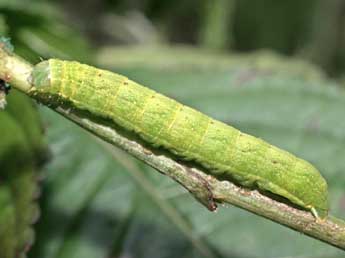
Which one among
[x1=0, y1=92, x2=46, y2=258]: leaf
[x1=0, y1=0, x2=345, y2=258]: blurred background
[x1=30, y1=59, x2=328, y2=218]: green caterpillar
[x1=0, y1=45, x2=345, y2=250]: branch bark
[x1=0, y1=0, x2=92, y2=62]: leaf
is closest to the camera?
[x1=0, y1=45, x2=345, y2=250]: branch bark

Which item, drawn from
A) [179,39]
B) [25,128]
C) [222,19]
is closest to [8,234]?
[25,128]

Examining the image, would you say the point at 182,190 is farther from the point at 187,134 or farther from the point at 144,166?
the point at 187,134

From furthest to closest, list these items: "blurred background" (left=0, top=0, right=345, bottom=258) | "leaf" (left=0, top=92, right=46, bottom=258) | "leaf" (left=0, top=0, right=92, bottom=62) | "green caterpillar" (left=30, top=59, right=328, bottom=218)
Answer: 1. "leaf" (left=0, top=0, right=92, bottom=62)
2. "blurred background" (left=0, top=0, right=345, bottom=258)
3. "leaf" (left=0, top=92, right=46, bottom=258)
4. "green caterpillar" (left=30, top=59, right=328, bottom=218)

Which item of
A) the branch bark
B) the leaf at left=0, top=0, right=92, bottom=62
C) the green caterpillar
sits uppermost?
the leaf at left=0, top=0, right=92, bottom=62

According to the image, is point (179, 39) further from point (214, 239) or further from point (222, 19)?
point (214, 239)

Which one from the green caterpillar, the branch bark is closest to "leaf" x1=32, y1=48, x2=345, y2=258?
the green caterpillar

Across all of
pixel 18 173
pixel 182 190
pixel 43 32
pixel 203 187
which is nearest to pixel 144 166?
pixel 182 190

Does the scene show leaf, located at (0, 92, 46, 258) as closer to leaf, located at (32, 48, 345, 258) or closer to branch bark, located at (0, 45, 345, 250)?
leaf, located at (32, 48, 345, 258)
